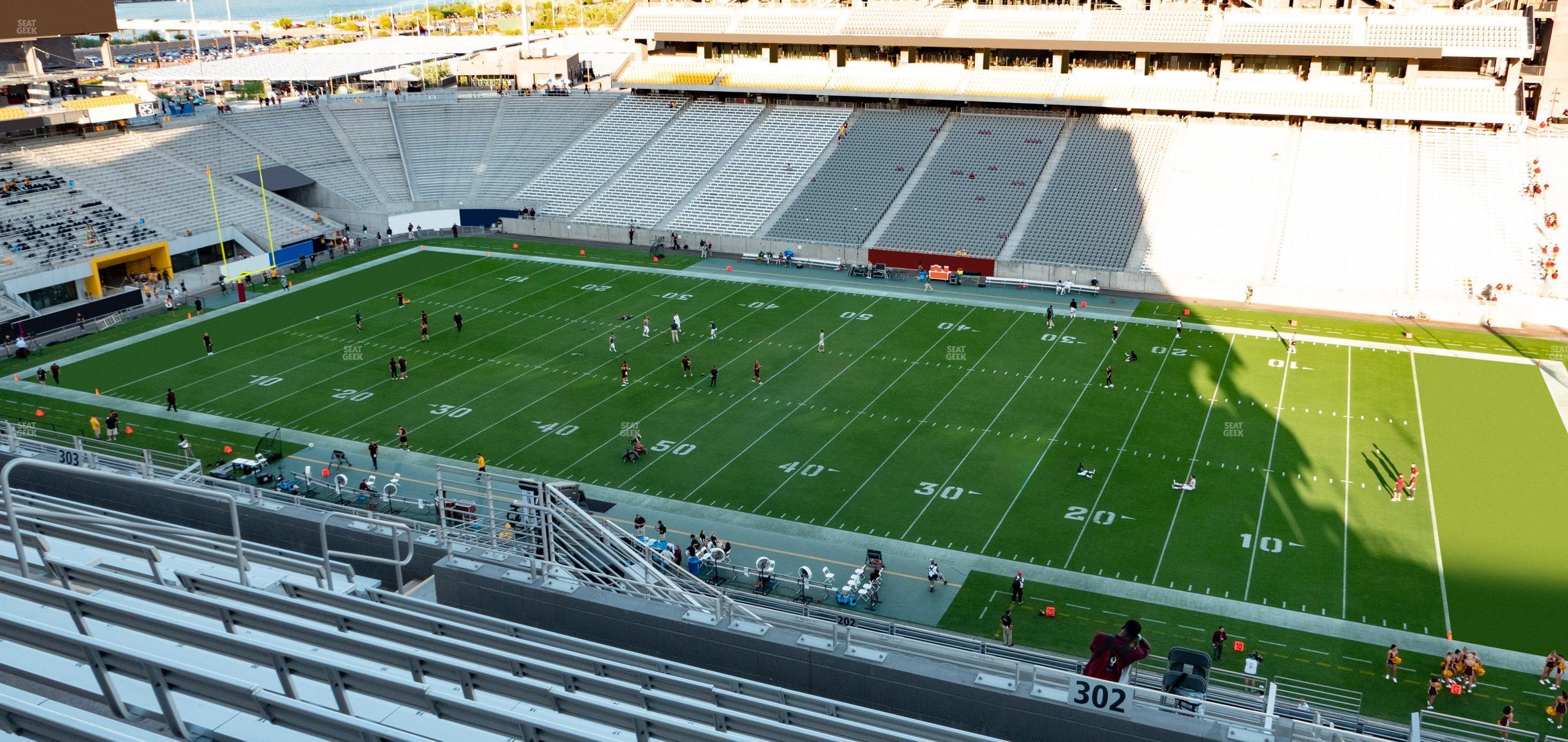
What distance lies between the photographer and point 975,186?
5406 centimetres

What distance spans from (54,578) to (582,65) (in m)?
81.9

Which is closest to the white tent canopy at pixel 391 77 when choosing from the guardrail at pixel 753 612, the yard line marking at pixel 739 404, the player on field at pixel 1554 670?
the yard line marking at pixel 739 404

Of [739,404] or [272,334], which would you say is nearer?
[739,404]

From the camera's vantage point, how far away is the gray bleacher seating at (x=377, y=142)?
58.5 m

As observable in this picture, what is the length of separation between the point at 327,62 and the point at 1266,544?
7502cm

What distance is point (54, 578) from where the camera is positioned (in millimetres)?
8820

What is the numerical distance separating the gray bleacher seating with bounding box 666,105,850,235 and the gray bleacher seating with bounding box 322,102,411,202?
15.7 meters

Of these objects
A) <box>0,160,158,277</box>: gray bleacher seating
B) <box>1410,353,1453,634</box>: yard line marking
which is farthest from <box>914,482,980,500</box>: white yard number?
<box>0,160,158,277</box>: gray bleacher seating

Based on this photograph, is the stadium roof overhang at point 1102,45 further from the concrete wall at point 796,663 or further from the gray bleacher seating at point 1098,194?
the concrete wall at point 796,663

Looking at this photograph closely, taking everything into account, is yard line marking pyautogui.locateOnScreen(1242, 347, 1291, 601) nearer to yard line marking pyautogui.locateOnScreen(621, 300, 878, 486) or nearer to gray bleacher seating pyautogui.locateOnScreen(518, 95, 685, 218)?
yard line marking pyautogui.locateOnScreen(621, 300, 878, 486)

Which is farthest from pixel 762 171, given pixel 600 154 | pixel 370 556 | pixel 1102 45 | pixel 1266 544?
pixel 370 556

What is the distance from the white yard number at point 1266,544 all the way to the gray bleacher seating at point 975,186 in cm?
2491

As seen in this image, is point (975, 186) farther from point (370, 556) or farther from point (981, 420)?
point (370, 556)

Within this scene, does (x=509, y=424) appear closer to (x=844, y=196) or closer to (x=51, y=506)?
(x=51, y=506)
